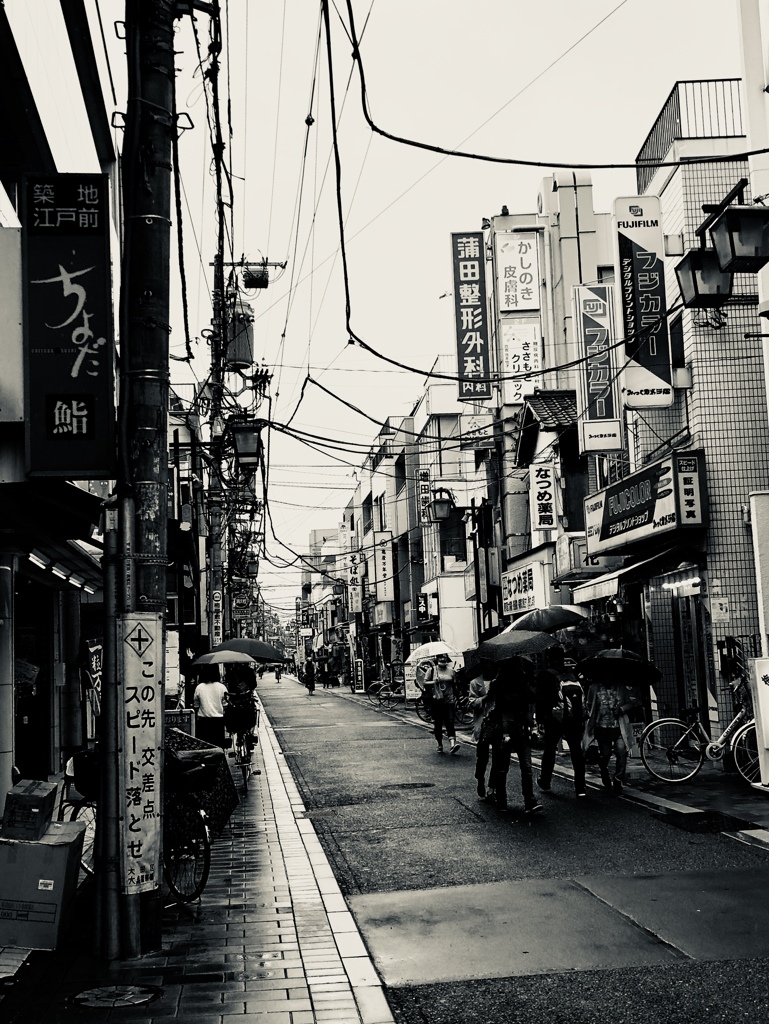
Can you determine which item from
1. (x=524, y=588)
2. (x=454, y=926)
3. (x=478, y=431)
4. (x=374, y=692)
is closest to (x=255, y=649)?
(x=454, y=926)

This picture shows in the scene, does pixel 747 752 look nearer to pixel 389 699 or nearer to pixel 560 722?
pixel 560 722

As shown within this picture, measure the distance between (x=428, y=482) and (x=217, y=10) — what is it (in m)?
42.1

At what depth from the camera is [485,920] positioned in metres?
7.94

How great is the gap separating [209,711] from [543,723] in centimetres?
543

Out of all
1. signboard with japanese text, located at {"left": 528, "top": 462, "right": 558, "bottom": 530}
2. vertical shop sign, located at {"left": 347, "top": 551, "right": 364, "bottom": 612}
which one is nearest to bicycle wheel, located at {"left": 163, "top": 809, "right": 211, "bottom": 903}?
signboard with japanese text, located at {"left": 528, "top": 462, "right": 558, "bottom": 530}

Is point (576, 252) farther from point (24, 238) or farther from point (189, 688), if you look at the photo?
point (24, 238)

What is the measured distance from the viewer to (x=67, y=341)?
8023 mm

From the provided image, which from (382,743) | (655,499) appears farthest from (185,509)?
(655,499)

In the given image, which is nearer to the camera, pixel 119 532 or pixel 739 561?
pixel 119 532

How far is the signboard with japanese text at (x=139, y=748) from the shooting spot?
7.29 meters

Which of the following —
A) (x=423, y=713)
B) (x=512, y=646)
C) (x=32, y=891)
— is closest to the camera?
(x=32, y=891)

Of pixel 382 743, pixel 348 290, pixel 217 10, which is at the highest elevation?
pixel 217 10

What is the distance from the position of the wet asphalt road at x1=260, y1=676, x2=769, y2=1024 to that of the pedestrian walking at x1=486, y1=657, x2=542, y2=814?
19.2 inches

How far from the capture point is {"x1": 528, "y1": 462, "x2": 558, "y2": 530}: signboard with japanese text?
2909cm
